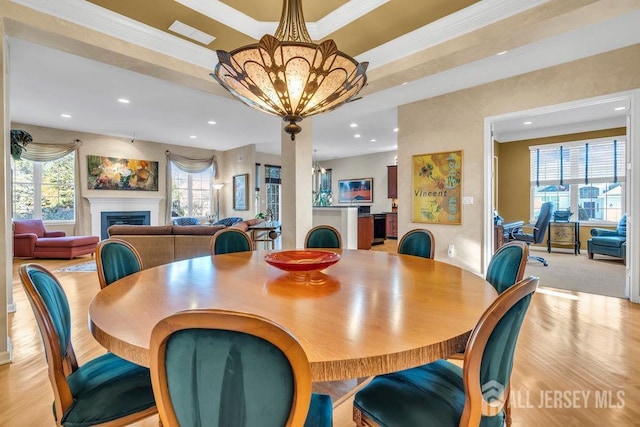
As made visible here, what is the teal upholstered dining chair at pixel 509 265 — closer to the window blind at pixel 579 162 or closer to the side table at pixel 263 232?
the side table at pixel 263 232

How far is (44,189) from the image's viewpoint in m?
6.64

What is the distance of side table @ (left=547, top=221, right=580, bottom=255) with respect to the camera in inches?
253

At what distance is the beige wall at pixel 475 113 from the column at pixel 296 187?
168 cm

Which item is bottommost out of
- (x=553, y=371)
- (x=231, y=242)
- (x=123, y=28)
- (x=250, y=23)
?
(x=553, y=371)

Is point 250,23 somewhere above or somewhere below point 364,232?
above

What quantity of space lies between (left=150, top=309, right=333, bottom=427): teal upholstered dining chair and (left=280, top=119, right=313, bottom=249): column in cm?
333

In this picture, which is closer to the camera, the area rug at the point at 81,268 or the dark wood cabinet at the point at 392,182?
the area rug at the point at 81,268

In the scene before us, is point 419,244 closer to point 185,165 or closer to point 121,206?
point 121,206

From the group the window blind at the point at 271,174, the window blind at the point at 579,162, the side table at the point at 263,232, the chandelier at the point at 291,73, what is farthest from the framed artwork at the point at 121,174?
the window blind at the point at 579,162

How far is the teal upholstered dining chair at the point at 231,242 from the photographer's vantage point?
2.62 meters

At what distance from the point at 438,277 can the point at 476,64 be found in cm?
299

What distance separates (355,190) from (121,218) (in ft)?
21.4

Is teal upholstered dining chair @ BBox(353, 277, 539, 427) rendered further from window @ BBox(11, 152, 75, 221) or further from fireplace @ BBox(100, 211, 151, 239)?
window @ BBox(11, 152, 75, 221)

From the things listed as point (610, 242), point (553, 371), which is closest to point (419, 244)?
point (553, 371)
